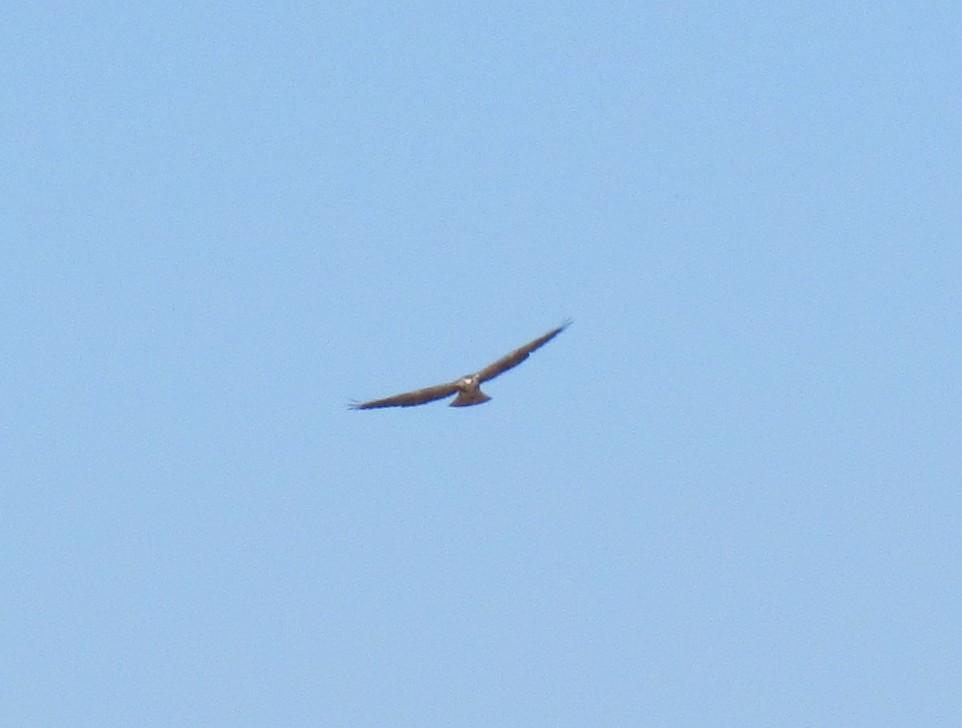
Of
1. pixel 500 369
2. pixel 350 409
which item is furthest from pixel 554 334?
pixel 350 409

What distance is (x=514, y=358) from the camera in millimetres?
41875

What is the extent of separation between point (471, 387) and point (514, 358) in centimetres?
108

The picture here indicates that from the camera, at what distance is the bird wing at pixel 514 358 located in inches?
1638

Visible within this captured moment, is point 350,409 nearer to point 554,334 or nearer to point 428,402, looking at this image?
point 428,402

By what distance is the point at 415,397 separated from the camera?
4262 centimetres

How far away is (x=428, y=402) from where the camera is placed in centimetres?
4247

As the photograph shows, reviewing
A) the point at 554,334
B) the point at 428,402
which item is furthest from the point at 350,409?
the point at 554,334

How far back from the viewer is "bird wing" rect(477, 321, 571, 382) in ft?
136

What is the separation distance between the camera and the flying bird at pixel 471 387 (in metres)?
41.4

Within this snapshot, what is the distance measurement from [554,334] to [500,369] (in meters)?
1.22

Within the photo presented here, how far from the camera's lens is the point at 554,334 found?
41719 millimetres

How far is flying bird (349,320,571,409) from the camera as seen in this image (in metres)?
41.4

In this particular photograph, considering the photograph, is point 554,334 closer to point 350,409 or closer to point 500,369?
point 500,369

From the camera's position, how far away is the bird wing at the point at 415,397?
42.1m
